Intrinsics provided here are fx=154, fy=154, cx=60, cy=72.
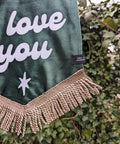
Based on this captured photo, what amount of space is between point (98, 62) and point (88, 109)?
14.3 inches

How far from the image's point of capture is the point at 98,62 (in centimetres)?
119

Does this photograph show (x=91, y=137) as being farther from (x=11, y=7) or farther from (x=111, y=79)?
(x=11, y=7)

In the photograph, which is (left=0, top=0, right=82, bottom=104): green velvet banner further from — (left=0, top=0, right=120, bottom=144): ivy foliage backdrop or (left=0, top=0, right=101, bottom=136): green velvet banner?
(left=0, top=0, right=120, bottom=144): ivy foliage backdrop

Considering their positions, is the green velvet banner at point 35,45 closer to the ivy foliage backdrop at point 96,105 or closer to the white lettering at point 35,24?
the white lettering at point 35,24

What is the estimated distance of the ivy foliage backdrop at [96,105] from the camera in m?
1.01

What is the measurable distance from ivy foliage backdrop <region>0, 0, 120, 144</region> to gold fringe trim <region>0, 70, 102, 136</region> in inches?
17.7

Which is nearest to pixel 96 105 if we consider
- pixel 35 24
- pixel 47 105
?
pixel 47 105

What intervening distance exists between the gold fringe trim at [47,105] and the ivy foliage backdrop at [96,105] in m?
0.45

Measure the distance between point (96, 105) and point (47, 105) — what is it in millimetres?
677

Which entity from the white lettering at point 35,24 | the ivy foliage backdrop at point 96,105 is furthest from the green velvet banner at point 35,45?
the ivy foliage backdrop at point 96,105

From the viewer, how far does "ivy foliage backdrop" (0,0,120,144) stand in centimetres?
101

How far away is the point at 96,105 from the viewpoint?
1154mm

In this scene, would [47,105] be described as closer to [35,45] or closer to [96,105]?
[35,45]

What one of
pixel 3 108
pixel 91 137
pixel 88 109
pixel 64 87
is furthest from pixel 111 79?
pixel 3 108
